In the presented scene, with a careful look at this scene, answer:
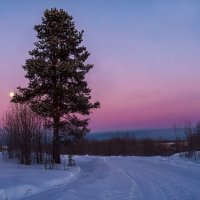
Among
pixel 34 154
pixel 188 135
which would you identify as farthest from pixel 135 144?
pixel 34 154

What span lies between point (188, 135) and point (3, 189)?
35644mm

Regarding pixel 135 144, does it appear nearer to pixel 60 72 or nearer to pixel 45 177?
pixel 60 72

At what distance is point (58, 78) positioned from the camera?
29234 mm

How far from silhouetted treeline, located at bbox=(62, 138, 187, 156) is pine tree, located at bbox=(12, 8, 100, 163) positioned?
52732 mm

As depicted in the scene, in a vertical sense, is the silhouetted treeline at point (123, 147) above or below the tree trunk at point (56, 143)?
above

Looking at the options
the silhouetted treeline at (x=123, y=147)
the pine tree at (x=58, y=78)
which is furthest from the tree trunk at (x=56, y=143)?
the silhouetted treeline at (x=123, y=147)

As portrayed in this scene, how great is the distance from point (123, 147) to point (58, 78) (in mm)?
70205

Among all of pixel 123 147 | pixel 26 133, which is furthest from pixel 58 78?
pixel 123 147

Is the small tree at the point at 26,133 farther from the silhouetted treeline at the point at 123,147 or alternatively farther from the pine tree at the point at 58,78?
the silhouetted treeline at the point at 123,147

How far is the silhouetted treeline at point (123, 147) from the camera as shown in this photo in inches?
3354

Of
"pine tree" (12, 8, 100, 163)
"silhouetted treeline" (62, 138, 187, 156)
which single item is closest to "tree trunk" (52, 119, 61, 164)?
"pine tree" (12, 8, 100, 163)

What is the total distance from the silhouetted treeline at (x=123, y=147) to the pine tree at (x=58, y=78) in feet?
173

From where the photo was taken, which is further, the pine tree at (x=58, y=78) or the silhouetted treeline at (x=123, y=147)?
the silhouetted treeline at (x=123, y=147)

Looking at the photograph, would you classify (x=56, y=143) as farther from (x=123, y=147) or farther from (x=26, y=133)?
(x=123, y=147)
